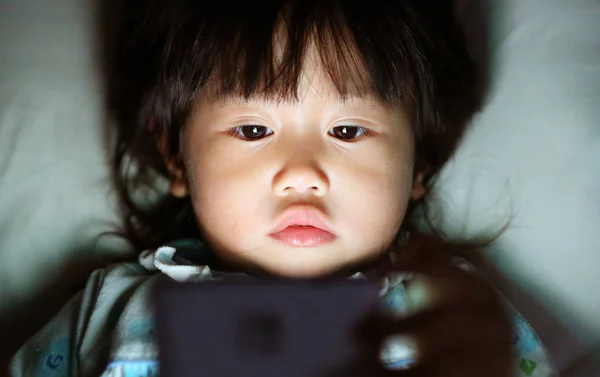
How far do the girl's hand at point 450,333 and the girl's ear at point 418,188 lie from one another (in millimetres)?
180

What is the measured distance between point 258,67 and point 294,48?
4cm

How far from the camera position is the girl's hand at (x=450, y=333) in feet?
1.78

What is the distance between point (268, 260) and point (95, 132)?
0.28 metres

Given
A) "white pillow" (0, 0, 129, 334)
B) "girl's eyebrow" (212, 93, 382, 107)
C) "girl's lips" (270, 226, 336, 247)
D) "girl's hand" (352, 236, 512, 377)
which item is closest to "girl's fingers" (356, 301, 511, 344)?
"girl's hand" (352, 236, 512, 377)

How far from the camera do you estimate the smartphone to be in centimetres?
55

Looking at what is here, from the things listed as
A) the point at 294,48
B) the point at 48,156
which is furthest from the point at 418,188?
the point at 48,156

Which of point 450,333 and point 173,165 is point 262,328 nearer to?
point 450,333

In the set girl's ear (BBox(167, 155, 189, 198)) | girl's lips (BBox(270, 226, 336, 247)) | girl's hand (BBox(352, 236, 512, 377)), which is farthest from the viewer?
girl's ear (BBox(167, 155, 189, 198))

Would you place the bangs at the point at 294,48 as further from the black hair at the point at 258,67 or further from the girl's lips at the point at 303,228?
the girl's lips at the point at 303,228

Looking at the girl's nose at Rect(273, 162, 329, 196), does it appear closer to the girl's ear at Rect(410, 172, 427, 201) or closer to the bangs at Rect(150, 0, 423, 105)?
the bangs at Rect(150, 0, 423, 105)

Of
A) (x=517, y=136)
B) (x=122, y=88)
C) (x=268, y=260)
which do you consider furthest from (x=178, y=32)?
(x=517, y=136)

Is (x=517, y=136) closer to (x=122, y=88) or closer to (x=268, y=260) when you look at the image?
(x=268, y=260)

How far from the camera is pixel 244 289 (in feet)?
1.91

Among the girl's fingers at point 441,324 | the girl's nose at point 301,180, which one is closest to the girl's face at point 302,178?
the girl's nose at point 301,180
